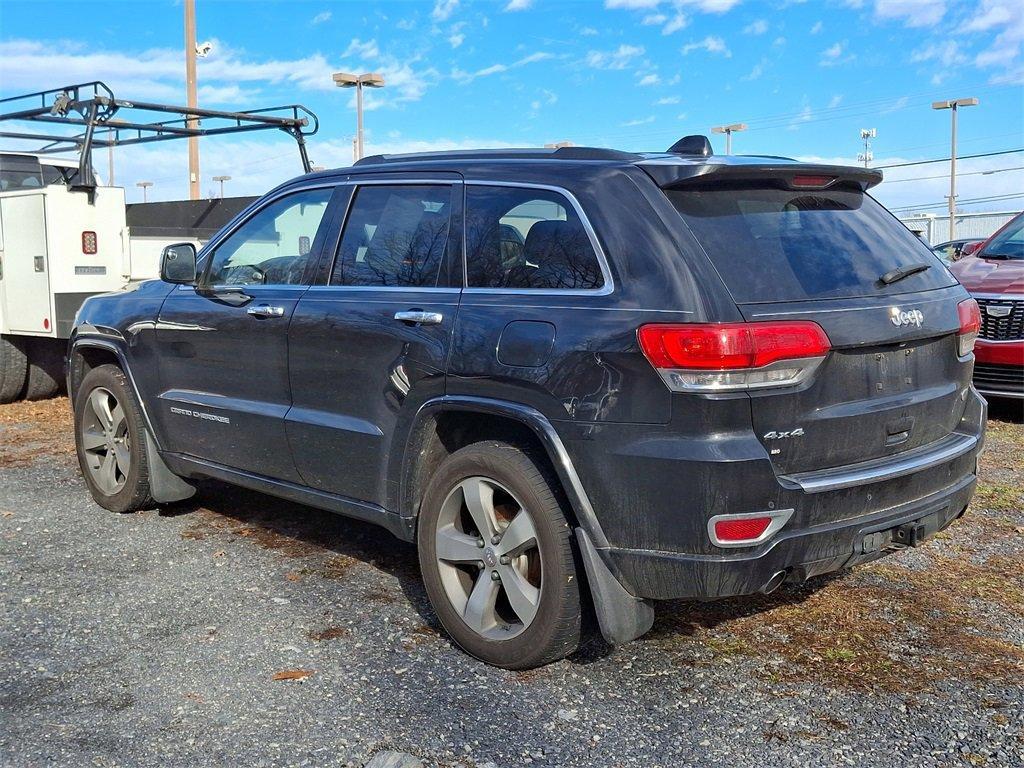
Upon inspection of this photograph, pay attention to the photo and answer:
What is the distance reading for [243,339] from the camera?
4.87 meters

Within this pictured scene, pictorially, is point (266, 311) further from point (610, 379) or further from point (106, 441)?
point (610, 379)

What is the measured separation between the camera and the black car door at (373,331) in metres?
4.03

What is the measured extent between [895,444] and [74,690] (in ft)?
9.72

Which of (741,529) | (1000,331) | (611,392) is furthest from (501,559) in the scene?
(1000,331)

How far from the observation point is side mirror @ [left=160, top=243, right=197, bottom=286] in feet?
16.9

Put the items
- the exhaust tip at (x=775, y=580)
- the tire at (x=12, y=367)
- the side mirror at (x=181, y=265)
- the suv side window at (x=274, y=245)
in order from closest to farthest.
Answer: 1. the exhaust tip at (x=775, y=580)
2. the suv side window at (x=274, y=245)
3. the side mirror at (x=181, y=265)
4. the tire at (x=12, y=367)

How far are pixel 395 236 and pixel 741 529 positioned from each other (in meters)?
1.94

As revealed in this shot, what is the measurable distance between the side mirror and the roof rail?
105 centimetres

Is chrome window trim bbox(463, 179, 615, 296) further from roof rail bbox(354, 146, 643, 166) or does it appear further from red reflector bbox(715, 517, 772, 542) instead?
red reflector bbox(715, 517, 772, 542)

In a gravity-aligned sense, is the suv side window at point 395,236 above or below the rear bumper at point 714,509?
above

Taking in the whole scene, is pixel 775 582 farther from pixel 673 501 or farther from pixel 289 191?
pixel 289 191

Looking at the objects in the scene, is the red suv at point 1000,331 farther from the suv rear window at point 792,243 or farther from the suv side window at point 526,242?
the suv side window at point 526,242

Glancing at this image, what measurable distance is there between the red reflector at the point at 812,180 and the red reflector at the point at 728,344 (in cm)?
70

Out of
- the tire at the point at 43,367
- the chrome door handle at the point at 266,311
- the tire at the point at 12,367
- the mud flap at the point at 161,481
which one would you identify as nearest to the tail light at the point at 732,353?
the chrome door handle at the point at 266,311
